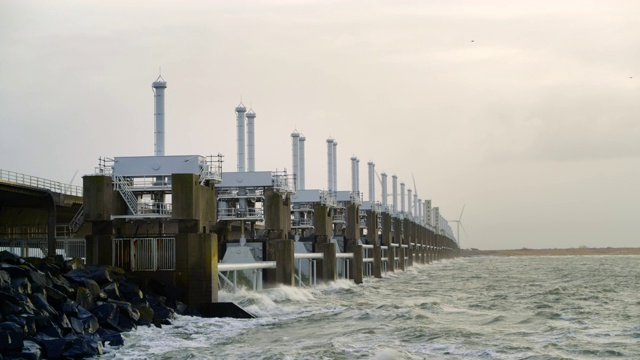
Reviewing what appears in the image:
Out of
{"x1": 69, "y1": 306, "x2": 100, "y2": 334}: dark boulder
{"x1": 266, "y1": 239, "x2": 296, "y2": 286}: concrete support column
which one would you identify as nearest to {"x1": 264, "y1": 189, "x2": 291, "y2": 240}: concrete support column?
{"x1": 266, "y1": 239, "x2": 296, "y2": 286}: concrete support column

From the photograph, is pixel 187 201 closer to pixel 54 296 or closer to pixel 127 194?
pixel 127 194

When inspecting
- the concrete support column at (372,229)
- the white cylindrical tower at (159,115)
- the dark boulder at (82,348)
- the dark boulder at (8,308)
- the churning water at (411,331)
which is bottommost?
the churning water at (411,331)

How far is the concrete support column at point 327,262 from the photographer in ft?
232

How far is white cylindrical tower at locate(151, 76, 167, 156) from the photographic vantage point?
160ft

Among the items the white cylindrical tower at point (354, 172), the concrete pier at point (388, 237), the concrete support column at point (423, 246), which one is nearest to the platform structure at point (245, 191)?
the concrete pier at point (388, 237)

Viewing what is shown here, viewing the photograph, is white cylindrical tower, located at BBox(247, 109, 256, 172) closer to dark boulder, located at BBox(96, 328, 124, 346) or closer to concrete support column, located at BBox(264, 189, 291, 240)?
concrete support column, located at BBox(264, 189, 291, 240)

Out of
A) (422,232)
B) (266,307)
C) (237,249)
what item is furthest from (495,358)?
(422,232)

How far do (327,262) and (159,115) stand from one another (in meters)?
25.4

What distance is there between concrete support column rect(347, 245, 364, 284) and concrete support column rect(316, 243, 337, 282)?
28.3ft

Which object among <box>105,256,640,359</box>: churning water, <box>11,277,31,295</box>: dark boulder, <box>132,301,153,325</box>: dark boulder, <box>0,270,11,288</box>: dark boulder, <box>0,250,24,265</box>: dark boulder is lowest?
<box>105,256,640,359</box>: churning water

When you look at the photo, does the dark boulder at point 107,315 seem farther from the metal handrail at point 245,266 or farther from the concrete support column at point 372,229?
the concrete support column at point 372,229

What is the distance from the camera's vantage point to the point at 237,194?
63.8 meters

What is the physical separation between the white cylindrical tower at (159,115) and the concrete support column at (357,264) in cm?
3348

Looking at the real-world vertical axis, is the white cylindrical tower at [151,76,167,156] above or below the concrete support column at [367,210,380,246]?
above
